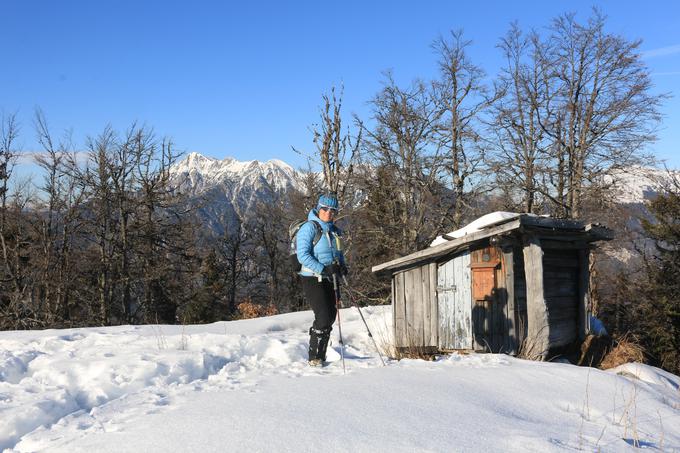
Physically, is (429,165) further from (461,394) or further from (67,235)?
(461,394)

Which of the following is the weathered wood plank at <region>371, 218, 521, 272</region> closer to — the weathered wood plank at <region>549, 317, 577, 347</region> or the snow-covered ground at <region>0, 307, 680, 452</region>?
the weathered wood plank at <region>549, 317, 577, 347</region>

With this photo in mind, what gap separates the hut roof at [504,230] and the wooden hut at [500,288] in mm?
17

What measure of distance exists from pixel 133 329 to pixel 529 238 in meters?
6.64

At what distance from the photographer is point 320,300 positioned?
584cm

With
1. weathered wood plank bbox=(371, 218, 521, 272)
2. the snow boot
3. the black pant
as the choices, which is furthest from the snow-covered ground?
weathered wood plank bbox=(371, 218, 521, 272)

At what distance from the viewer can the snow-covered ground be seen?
121 inches

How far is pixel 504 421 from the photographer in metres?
3.59

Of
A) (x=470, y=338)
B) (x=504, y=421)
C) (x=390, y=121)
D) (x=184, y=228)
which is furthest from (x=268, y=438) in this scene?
(x=390, y=121)

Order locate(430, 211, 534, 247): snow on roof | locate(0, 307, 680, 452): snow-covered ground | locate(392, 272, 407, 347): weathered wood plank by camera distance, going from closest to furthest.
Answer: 1. locate(0, 307, 680, 452): snow-covered ground
2. locate(430, 211, 534, 247): snow on roof
3. locate(392, 272, 407, 347): weathered wood plank

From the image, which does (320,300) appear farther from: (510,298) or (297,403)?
(510,298)

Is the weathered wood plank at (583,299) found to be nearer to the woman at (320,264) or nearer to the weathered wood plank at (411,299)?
the weathered wood plank at (411,299)

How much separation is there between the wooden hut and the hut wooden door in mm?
19

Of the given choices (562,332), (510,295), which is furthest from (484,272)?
(562,332)

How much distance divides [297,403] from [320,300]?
2.13 m
